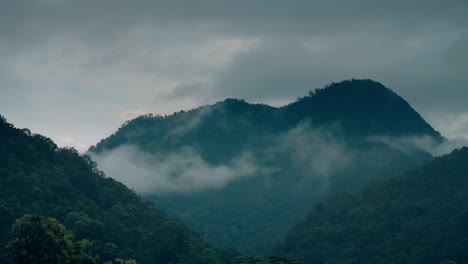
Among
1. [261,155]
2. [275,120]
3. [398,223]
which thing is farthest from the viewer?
[275,120]

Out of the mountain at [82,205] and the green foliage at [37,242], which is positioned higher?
the mountain at [82,205]

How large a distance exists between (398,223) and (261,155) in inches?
2453

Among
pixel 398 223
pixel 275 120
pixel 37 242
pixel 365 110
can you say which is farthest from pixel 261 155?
pixel 37 242

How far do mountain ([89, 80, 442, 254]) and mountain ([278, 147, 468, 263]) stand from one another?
1535cm

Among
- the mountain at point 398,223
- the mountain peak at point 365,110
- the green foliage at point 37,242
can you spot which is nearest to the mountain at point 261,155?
the mountain peak at point 365,110

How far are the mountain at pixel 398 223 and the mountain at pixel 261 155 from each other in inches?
604

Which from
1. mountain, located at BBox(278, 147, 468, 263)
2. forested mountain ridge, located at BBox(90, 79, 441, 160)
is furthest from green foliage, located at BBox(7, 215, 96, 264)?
forested mountain ridge, located at BBox(90, 79, 441, 160)

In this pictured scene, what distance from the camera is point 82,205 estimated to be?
52.9 meters

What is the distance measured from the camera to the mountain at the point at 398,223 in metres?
63.9

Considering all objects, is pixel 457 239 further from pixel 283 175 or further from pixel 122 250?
pixel 283 175

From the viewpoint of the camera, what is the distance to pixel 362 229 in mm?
71938

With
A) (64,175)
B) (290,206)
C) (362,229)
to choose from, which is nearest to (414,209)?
(362,229)

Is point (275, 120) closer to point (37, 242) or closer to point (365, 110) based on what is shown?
point (365, 110)

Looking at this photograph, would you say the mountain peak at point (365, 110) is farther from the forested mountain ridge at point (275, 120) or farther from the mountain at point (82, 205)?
the mountain at point (82, 205)
